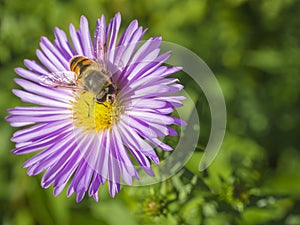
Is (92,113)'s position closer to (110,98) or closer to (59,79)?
(110,98)

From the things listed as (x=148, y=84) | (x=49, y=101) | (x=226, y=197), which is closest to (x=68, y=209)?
(x=49, y=101)

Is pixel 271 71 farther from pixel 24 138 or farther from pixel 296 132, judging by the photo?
pixel 24 138

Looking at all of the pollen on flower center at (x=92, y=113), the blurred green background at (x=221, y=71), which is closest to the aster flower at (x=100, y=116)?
the pollen on flower center at (x=92, y=113)

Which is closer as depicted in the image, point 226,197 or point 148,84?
point 148,84

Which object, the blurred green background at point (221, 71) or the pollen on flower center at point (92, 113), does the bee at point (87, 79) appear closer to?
the pollen on flower center at point (92, 113)

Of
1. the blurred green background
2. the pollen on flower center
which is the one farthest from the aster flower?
the blurred green background

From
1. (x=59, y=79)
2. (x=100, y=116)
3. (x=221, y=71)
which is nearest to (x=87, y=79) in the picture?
(x=59, y=79)
